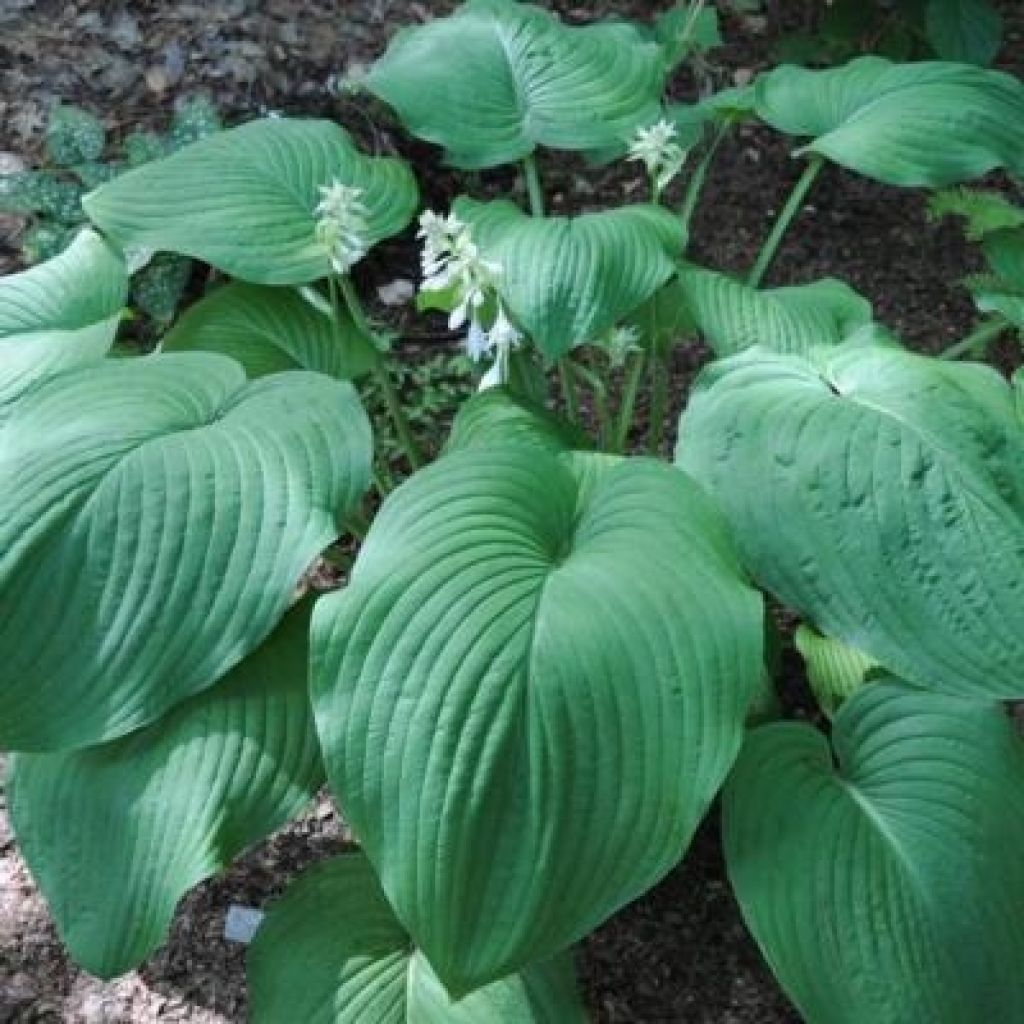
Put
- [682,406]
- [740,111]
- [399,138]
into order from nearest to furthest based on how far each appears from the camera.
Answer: [740,111]
[682,406]
[399,138]

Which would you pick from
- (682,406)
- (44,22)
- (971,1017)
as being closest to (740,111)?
(682,406)

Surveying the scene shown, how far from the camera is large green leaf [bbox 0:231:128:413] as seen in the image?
203 cm

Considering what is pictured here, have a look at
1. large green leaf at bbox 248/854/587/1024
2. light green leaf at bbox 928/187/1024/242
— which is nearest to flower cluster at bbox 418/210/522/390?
large green leaf at bbox 248/854/587/1024

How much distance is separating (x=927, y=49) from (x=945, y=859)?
2596mm

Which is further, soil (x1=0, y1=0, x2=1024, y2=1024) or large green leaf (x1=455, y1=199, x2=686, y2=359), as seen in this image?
soil (x1=0, y1=0, x2=1024, y2=1024)

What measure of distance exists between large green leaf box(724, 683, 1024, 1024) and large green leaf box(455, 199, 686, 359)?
654 millimetres

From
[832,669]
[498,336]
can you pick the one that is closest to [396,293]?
[498,336]

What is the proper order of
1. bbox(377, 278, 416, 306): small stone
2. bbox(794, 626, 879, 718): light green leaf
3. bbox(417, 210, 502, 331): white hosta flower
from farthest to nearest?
bbox(377, 278, 416, 306): small stone, bbox(794, 626, 879, 718): light green leaf, bbox(417, 210, 502, 331): white hosta flower

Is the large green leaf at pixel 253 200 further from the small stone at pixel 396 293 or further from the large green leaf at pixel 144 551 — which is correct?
the small stone at pixel 396 293

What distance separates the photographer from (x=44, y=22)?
3467mm

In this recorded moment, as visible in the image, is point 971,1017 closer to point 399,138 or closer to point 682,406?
point 682,406

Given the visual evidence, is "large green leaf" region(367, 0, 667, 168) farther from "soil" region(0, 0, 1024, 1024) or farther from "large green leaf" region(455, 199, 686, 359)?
"soil" region(0, 0, 1024, 1024)

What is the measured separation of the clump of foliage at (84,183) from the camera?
288cm

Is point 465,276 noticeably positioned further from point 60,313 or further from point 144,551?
point 60,313
